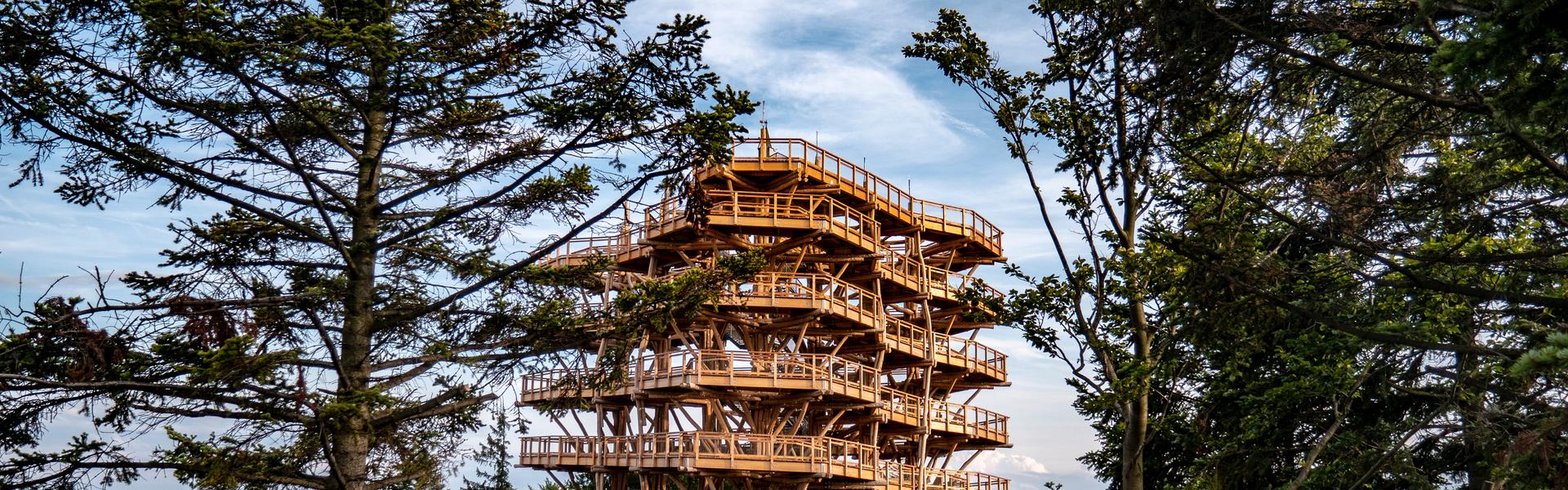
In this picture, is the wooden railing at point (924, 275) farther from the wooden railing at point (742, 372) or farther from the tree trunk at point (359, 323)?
the tree trunk at point (359, 323)

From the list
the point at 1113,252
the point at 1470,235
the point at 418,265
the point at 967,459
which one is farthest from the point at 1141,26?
the point at 967,459

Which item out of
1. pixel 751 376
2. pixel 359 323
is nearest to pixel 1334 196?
pixel 359 323

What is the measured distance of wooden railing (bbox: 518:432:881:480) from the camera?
29688mm

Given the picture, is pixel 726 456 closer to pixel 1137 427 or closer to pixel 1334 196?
pixel 1137 427

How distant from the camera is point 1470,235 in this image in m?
11.5

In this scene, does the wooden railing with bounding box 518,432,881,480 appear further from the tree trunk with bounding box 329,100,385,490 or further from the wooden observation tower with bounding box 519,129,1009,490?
the tree trunk with bounding box 329,100,385,490

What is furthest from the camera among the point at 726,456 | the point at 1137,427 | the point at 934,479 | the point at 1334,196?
the point at 934,479

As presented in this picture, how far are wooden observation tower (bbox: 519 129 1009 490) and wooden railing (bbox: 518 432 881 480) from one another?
1.9 inches

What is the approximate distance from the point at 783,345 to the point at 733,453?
14.7 ft

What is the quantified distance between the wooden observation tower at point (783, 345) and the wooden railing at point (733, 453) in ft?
0.15

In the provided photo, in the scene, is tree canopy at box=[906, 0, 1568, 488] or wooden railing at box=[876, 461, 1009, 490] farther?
wooden railing at box=[876, 461, 1009, 490]

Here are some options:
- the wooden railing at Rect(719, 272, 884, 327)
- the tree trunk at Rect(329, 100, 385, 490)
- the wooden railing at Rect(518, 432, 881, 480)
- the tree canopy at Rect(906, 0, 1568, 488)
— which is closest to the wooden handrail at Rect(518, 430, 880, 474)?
the wooden railing at Rect(518, 432, 881, 480)

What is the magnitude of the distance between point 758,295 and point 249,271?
17179 millimetres

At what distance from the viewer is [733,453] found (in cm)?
2962
